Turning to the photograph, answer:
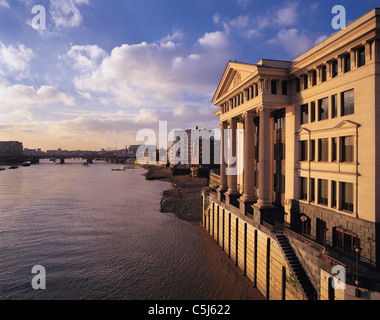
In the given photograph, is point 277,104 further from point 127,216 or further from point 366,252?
point 127,216

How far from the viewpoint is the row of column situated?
2300cm

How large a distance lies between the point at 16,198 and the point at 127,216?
3466 centimetres

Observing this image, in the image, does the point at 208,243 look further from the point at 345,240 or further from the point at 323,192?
the point at 345,240

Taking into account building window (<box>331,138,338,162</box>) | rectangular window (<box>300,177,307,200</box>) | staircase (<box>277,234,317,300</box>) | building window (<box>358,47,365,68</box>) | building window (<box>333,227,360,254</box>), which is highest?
building window (<box>358,47,365,68</box>)

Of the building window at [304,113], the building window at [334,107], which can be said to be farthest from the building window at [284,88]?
the building window at [334,107]

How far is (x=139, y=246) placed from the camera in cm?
3112

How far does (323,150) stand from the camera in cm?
1948

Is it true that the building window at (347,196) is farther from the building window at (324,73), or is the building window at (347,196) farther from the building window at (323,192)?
the building window at (324,73)

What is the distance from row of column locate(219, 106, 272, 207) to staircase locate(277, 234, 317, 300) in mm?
4825

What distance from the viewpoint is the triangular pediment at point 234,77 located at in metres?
24.8

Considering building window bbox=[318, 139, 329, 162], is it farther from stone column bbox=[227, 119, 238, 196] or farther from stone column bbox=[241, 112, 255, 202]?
stone column bbox=[227, 119, 238, 196]

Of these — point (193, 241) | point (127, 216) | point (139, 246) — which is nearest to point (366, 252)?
point (193, 241)

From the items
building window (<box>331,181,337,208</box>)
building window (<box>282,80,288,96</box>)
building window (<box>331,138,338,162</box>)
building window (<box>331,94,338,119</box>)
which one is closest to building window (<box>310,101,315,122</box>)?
building window (<box>331,94,338,119</box>)

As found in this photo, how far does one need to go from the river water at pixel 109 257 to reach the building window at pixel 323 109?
54.4ft
